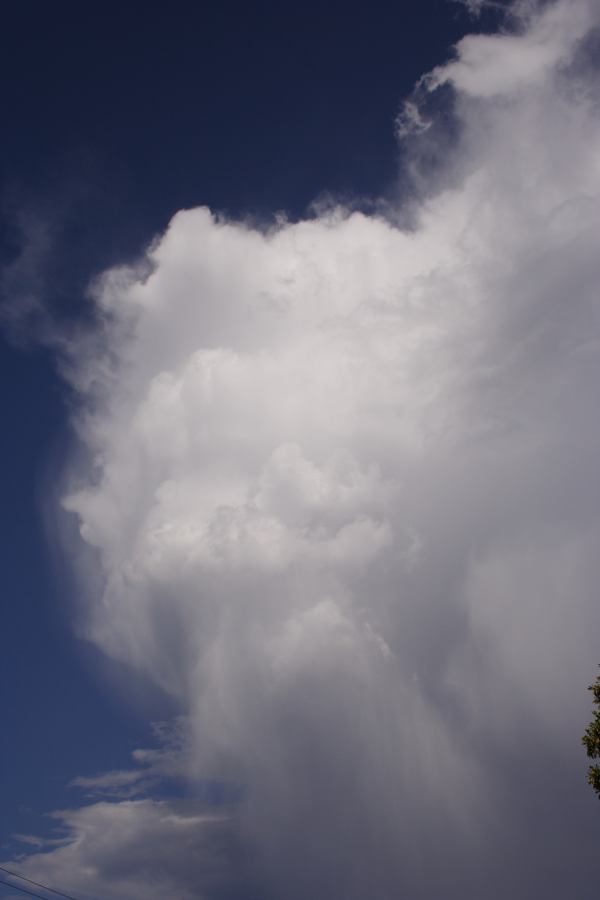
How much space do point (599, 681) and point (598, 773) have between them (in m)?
7.61

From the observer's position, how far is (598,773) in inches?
1768

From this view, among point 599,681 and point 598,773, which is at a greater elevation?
point 599,681

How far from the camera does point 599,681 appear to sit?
47469 mm
